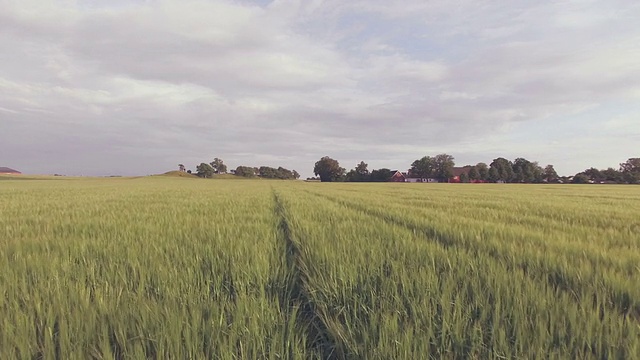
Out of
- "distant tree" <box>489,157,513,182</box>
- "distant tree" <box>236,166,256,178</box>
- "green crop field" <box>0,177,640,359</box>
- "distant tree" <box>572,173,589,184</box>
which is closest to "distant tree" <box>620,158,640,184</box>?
"distant tree" <box>572,173,589,184</box>

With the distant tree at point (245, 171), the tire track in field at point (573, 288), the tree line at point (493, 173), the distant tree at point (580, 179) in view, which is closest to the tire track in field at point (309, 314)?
the tire track in field at point (573, 288)

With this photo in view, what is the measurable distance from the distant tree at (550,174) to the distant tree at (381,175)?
6131cm

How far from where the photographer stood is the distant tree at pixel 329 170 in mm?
131625

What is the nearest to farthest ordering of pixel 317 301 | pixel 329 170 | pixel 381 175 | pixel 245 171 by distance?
pixel 317 301
pixel 381 175
pixel 329 170
pixel 245 171

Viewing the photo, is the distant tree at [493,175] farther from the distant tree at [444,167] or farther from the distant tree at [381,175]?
the distant tree at [381,175]

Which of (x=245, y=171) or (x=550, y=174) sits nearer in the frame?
(x=550, y=174)

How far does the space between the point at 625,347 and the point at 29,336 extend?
2.92 metres

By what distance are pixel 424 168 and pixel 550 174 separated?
48.4 meters

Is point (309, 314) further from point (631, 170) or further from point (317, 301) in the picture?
point (631, 170)

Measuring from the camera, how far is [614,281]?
2.21 meters

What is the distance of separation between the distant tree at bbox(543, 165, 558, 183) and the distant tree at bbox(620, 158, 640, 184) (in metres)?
18.6

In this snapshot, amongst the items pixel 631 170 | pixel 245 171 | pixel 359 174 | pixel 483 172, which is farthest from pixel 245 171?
pixel 631 170

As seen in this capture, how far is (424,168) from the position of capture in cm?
12625

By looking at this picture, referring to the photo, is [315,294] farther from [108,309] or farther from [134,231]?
[134,231]
